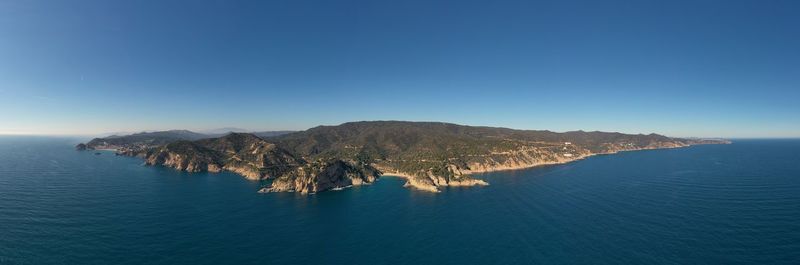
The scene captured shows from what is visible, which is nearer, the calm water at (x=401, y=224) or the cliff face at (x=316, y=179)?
the calm water at (x=401, y=224)

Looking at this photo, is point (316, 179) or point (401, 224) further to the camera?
point (316, 179)

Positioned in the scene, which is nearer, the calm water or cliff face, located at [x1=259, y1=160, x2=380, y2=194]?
the calm water

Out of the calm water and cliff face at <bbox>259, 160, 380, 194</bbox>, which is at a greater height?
cliff face at <bbox>259, 160, 380, 194</bbox>

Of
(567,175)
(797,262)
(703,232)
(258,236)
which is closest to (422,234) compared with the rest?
(258,236)

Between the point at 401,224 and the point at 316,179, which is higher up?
the point at 316,179

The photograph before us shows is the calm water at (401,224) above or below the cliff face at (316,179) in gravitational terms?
below

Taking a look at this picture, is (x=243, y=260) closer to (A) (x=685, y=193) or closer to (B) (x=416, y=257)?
(B) (x=416, y=257)
